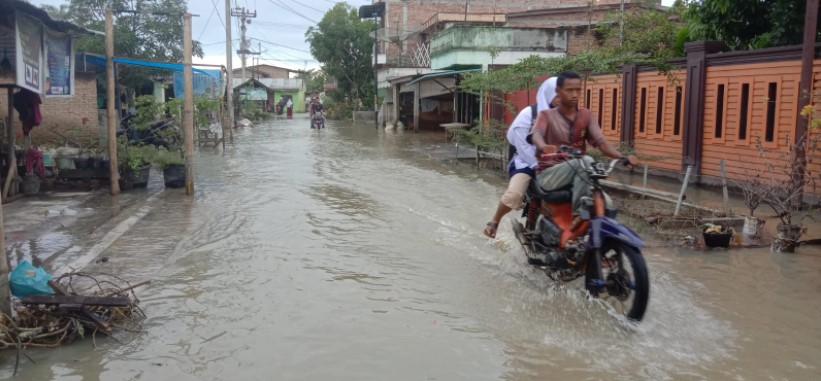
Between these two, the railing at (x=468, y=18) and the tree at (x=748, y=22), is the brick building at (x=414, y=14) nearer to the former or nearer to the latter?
the railing at (x=468, y=18)

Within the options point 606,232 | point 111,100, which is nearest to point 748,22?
point 606,232

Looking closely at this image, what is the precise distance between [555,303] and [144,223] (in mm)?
5917

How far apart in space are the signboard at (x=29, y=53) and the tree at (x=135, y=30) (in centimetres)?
1632

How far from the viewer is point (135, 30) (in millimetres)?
25469

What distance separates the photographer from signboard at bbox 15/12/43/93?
8.01 metres

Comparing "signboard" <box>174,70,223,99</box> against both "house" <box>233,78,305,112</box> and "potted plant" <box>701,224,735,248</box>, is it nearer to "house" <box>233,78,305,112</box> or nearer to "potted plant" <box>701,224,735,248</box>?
"potted plant" <box>701,224,735,248</box>

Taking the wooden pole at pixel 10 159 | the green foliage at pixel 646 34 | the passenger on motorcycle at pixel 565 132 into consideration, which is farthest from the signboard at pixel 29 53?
the green foliage at pixel 646 34

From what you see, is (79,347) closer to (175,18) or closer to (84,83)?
(84,83)

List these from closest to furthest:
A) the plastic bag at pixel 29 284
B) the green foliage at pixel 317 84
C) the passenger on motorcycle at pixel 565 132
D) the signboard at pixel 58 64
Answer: the plastic bag at pixel 29 284 → the passenger on motorcycle at pixel 565 132 → the signboard at pixel 58 64 → the green foliage at pixel 317 84

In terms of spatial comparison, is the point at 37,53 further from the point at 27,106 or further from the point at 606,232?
the point at 606,232

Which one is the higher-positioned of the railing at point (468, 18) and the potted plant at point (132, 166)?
the railing at point (468, 18)

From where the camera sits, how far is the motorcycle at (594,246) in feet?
15.6

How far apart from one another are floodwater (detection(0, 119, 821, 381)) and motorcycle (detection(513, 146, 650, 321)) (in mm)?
258

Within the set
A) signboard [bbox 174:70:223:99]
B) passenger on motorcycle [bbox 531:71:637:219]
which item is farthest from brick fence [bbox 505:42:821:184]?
signboard [bbox 174:70:223:99]
